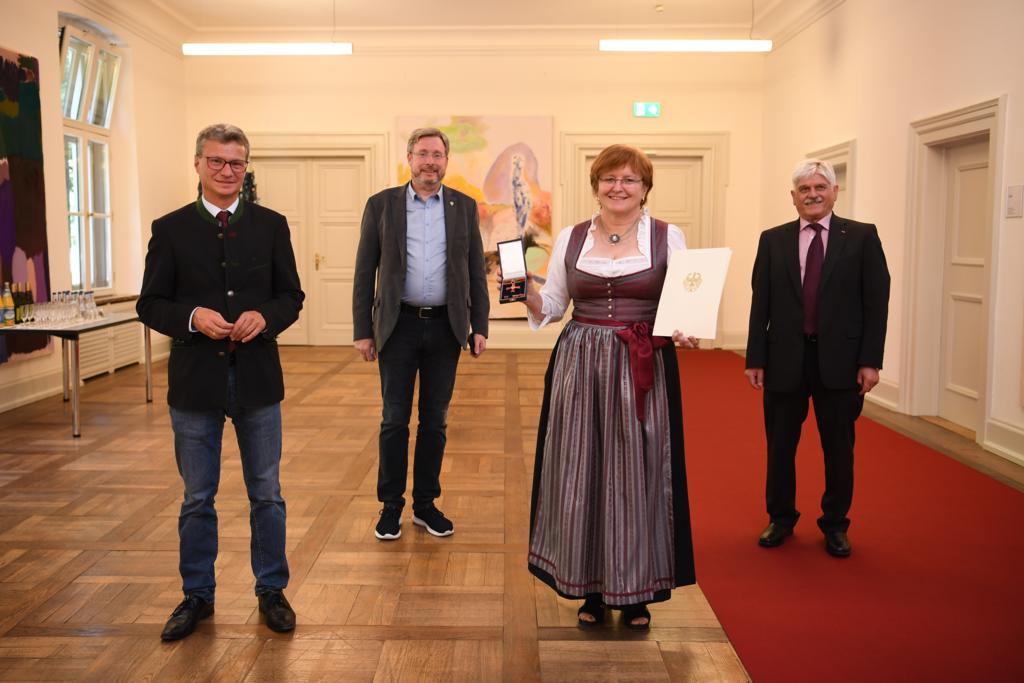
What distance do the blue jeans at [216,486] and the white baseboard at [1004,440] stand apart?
406cm

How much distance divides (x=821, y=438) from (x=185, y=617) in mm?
2430

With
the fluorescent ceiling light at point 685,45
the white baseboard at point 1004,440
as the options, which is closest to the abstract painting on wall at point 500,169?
the fluorescent ceiling light at point 685,45

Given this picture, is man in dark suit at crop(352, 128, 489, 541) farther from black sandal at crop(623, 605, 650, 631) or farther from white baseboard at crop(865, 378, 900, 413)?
white baseboard at crop(865, 378, 900, 413)

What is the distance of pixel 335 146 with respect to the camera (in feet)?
31.8

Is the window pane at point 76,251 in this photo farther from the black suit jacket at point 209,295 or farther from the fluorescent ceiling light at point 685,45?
the black suit jacket at point 209,295

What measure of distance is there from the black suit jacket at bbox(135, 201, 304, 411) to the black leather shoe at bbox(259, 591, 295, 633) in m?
0.66

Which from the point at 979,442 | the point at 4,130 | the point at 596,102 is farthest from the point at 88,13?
the point at 979,442

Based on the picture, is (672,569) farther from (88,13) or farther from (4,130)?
(88,13)

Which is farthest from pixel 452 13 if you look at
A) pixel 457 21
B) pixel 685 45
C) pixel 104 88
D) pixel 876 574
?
pixel 876 574

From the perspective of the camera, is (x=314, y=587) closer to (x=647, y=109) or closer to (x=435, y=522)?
(x=435, y=522)

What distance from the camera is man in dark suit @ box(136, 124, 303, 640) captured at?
243 cm

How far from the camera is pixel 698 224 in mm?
9828

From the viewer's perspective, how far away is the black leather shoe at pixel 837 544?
10.8ft

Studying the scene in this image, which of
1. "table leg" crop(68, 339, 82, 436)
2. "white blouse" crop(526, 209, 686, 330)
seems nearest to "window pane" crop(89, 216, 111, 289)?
"table leg" crop(68, 339, 82, 436)
